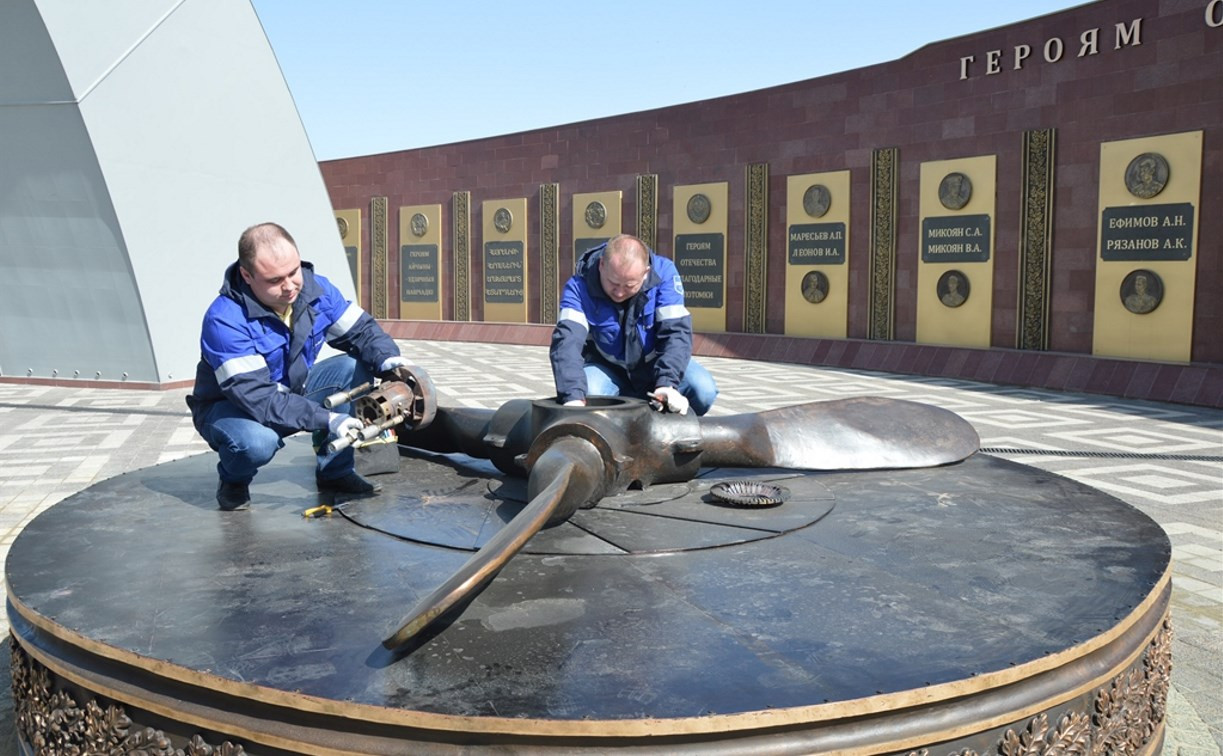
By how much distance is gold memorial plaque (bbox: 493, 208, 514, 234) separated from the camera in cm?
1844

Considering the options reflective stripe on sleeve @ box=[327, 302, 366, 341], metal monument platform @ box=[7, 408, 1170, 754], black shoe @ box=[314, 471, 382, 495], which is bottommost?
metal monument platform @ box=[7, 408, 1170, 754]

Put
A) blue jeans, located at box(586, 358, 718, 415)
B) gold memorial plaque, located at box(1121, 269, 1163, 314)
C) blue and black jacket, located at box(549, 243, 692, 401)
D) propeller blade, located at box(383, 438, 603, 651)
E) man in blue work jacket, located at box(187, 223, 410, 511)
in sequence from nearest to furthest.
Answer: propeller blade, located at box(383, 438, 603, 651) → man in blue work jacket, located at box(187, 223, 410, 511) → blue and black jacket, located at box(549, 243, 692, 401) → blue jeans, located at box(586, 358, 718, 415) → gold memorial plaque, located at box(1121, 269, 1163, 314)

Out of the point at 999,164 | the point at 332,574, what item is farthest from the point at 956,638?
the point at 999,164

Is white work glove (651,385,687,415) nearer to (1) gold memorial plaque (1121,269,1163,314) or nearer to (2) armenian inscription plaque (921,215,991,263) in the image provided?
(1) gold memorial plaque (1121,269,1163,314)

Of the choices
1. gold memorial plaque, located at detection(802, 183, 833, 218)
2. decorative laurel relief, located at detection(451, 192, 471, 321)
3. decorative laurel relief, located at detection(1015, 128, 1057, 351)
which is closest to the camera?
decorative laurel relief, located at detection(1015, 128, 1057, 351)

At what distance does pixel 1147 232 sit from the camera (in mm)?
10602

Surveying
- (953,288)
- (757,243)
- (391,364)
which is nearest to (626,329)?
(391,364)

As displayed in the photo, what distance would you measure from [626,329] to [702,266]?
37.4 ft

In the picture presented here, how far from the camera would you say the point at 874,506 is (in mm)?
3410

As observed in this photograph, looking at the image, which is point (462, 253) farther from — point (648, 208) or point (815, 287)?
point (815, 287)

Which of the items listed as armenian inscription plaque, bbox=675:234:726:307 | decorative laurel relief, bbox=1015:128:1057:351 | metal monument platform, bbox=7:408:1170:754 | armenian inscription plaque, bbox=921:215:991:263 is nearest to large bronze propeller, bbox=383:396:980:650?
metal monument platform, bbox=7:408:1170:754

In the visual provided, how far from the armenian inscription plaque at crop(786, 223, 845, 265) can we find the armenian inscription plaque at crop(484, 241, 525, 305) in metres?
5.64

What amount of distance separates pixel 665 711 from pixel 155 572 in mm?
1544

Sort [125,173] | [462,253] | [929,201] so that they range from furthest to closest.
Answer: [462,253] → [929,201] → [125,173]
